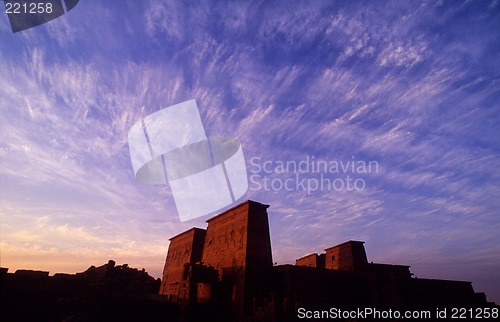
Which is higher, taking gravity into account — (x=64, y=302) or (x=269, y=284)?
(x=269, y=284)

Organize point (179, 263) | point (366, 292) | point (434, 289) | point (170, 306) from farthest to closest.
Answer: point (179, 263) → point (434, 289) → point (366, 292) → point (170, 306)

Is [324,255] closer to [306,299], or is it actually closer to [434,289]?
[434,289]

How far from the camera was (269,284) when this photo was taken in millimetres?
21500

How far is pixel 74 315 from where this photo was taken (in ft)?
51.6

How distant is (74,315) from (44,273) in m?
3.24

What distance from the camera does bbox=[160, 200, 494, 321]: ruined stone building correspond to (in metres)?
20.7

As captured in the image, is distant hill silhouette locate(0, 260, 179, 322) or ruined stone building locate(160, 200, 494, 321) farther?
ruined stone building locate(160, 200, 494, 321)

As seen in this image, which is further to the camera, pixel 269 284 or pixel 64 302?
pixel 269 284

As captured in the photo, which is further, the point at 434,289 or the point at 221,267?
the point at 434,289

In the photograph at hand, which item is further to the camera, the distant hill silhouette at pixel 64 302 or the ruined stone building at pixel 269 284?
the ruined stone building at pixel 269 284

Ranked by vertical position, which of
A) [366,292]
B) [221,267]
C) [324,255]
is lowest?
[366,292]

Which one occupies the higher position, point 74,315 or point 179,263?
point 179,263

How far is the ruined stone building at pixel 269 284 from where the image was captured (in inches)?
816

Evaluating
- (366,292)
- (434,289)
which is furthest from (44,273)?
(434,289)
